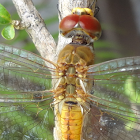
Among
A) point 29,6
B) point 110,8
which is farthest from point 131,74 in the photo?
point 110,8

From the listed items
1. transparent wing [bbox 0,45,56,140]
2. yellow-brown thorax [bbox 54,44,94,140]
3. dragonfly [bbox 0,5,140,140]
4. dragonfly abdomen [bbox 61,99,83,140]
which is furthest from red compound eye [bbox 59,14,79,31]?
dragonfly abdomen [bbox 61,99,83,140]

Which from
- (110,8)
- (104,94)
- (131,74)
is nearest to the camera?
(131,74)

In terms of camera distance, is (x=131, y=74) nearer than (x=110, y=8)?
Yes

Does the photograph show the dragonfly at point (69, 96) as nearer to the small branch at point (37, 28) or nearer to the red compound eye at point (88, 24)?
the red compound eye at point (88, 24)

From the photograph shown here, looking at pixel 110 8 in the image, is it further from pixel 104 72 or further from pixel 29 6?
pixel 104 72

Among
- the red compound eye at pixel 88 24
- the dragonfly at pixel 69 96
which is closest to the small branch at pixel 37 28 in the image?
the dragonfly at pixel 69 96

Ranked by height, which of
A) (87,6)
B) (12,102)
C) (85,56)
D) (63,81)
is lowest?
(12,102)

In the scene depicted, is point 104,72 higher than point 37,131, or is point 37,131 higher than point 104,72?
point 104,72
